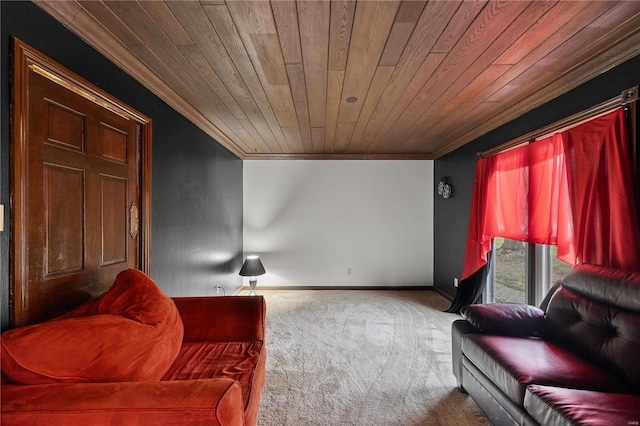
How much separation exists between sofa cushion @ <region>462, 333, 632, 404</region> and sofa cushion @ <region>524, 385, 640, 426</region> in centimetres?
8

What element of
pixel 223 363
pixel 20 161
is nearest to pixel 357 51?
pixel 20 161

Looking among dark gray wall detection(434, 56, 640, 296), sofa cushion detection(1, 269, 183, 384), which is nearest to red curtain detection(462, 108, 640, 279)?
dark gray wall detection(434, 56, 640, 296)

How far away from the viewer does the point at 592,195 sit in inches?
70.1

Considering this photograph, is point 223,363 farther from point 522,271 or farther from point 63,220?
point 522,271

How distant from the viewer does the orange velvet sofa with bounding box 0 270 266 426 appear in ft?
2.81

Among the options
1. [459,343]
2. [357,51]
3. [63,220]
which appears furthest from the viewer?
[459,343]

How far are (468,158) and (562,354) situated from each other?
8.49ft

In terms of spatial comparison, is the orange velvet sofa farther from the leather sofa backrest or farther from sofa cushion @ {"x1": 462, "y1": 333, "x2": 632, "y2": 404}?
the leather sofa backrest

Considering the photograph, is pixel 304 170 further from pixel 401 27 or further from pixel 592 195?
pixel 592 195

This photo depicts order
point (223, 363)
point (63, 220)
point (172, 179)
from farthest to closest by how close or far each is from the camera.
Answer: point (172, 179), point (223, 363), point (63, 220)

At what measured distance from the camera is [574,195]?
1.93 metres

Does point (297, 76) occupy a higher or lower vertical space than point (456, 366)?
higher

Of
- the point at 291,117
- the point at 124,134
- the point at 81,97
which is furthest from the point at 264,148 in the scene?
the point at 81,97

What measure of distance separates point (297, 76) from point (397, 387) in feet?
8.07
